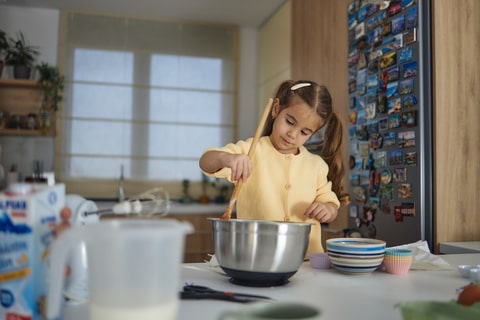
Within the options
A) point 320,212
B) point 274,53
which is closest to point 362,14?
point 320,212

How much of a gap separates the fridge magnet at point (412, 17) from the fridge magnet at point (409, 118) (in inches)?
14.4

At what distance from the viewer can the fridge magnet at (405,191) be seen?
194 cm

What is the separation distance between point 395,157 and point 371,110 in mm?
292

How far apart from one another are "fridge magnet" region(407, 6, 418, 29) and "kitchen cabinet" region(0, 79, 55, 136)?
2.83m

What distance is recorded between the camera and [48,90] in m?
3.69

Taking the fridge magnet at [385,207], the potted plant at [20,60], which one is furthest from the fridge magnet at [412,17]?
the potted plant at [20,60]

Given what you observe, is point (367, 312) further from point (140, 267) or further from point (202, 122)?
point (202, 122)

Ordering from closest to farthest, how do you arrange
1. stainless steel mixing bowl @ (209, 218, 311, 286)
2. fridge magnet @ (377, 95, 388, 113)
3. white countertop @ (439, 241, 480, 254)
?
stainless steel mixing bowl @ (209, 218, 311, 286) → white countertop @ (439, 241, 480, 254) → fridge magnet @ (377, 95, 388, 113)

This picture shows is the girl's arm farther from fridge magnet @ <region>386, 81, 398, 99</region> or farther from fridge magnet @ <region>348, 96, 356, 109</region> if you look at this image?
fridge magnet @ <region>348, 96, 356, 109</region>

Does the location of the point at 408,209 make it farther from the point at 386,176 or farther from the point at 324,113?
the point at 324,113

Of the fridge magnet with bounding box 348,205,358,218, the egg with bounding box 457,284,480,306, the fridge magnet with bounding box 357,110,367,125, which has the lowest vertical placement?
the egg with bounding box 457,284,480,306

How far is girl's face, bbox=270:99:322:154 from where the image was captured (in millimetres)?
1316

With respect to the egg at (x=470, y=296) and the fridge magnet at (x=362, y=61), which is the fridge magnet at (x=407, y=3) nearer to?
the fridge magnet at (x=362, y=61)

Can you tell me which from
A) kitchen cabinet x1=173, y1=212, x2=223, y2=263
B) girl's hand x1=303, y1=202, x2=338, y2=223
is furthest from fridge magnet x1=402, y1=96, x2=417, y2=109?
kitchen cabinet x1=173, y1=212, x2=223, y2=263
